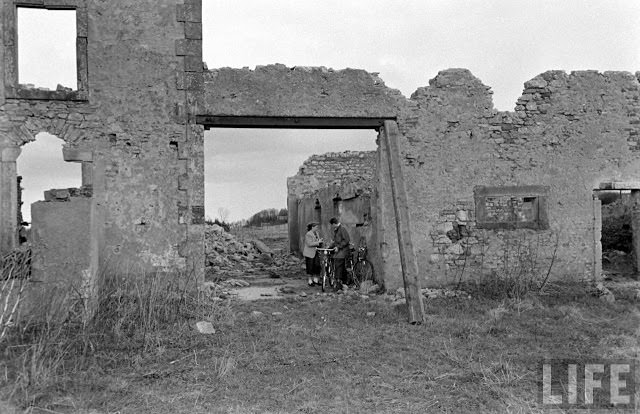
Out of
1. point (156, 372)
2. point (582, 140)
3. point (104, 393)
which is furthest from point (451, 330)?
point (582, 140)

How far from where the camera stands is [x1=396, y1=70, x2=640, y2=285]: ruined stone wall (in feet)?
34.7

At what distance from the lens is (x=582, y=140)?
35.8ft

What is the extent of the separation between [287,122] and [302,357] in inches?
196

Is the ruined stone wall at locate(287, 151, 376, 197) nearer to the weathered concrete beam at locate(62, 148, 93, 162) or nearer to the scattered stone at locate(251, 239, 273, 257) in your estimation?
the scattered stone at locate(251, 239, 273, 257)

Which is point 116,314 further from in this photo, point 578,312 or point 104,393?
point 578,312

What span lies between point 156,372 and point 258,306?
3642 millimetres

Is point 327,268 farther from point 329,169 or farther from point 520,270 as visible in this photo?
point 329,169

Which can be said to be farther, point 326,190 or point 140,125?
point 326,190

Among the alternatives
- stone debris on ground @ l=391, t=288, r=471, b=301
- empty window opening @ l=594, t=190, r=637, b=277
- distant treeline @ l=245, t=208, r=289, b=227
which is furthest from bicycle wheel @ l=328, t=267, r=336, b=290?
distant treeline @ l=245, t=208, r=289, b=227

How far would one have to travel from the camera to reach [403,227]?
9.34m

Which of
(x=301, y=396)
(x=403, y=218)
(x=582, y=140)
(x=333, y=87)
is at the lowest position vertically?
(x=301, y=396)

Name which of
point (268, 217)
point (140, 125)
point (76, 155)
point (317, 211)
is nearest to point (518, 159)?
point (140, 125)

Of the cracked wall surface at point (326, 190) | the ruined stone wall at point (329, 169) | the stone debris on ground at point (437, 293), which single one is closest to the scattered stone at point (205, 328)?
the stone debris on ground at point (437, 293)
